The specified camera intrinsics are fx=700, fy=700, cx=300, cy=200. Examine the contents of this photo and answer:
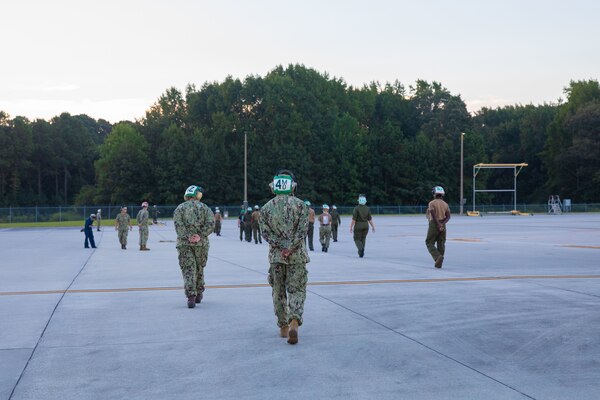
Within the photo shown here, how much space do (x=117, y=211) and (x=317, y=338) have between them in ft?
240

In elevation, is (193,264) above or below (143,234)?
above

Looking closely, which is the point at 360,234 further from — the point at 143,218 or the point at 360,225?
the point at 143,218

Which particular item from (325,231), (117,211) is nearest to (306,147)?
(117,211)

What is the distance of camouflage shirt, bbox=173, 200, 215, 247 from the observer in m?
11.0

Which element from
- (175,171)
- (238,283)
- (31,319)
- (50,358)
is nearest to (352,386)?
(50,358)

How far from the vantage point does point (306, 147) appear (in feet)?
314

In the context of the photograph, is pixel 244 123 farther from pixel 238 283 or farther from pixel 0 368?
pixel 0 368

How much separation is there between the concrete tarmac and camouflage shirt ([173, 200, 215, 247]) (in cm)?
103

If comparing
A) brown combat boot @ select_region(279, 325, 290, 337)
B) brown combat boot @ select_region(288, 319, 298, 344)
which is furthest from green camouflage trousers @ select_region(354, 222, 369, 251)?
brown combat boot @ select_region(288, 319, 298, 344)

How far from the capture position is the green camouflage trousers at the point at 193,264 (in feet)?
35.0

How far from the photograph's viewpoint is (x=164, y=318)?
31.0 ft

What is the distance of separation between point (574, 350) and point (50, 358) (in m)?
5.28

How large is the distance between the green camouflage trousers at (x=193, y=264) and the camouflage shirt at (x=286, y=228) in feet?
9.43

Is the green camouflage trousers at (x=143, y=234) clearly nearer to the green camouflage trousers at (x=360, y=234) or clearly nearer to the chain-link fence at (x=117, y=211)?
the green camouflage trousers at (x=360, y=234)
